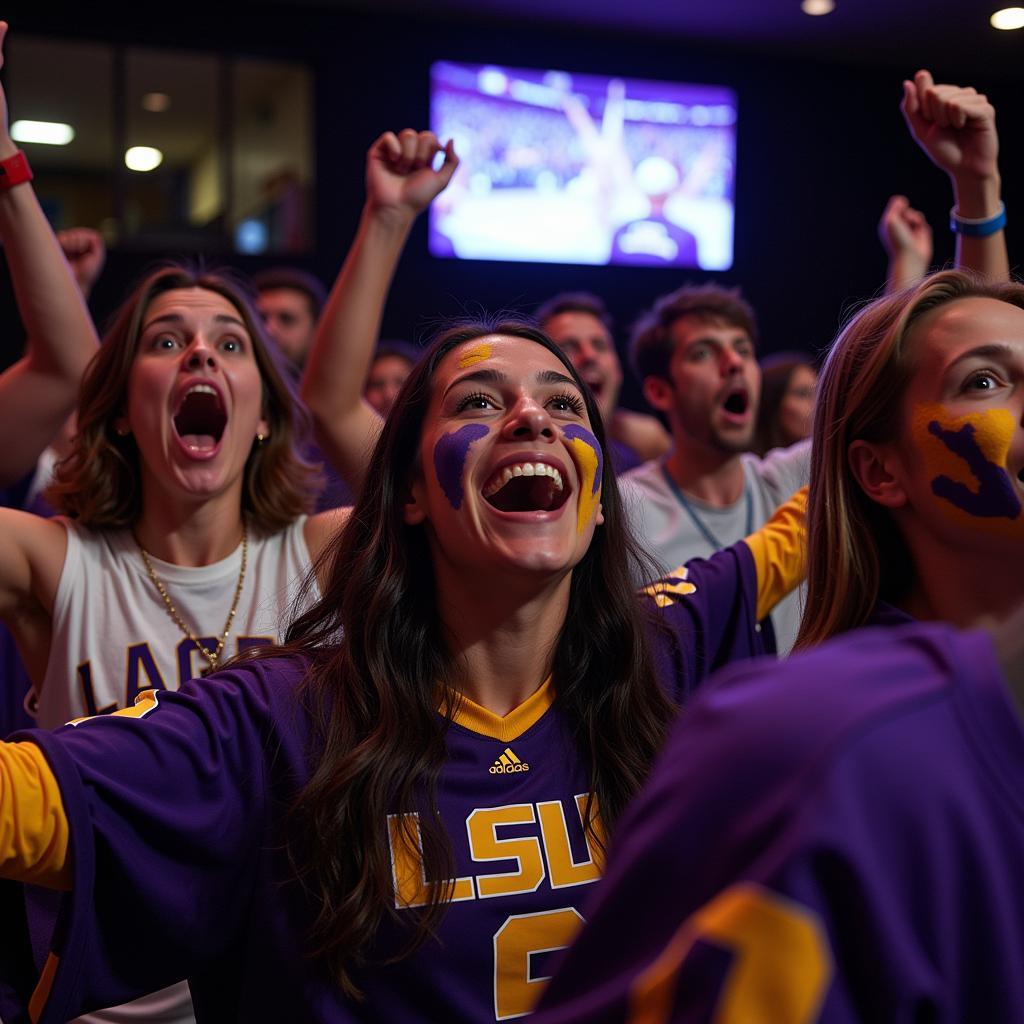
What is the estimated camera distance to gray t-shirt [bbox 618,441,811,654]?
130 inches

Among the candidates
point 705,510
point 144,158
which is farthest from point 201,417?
point 144,158

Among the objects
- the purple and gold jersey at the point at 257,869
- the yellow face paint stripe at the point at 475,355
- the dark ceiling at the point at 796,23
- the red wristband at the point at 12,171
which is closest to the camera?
the purple and gold jersey at the point at 257,869

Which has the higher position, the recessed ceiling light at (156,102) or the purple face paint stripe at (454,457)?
the recessed ceiling light at (156,102)

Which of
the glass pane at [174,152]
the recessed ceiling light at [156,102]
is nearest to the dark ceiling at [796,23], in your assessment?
the glass pane at [174,152]

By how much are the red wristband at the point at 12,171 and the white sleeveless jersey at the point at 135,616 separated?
2.16 feet

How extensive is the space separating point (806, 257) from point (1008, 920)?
8.51 meters

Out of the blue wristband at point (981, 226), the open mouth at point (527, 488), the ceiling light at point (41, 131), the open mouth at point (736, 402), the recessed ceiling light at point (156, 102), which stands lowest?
the open mouth at point (527, 488)

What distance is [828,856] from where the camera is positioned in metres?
0.58

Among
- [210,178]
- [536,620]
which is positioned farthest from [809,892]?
[210,178]

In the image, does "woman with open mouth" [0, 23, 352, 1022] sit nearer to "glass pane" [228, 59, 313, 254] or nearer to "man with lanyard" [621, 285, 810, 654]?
"man with lanyard" [621, 285, 810, 654]

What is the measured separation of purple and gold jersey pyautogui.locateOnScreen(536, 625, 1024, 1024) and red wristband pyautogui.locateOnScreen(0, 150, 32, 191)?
2.16 m

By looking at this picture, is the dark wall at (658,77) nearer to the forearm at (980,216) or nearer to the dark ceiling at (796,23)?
the dark ceiling at (796,23)

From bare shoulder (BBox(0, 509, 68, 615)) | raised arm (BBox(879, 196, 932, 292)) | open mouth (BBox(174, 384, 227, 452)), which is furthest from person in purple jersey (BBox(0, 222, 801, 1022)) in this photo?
raised arm (BBox(879, 196, 932, 292))

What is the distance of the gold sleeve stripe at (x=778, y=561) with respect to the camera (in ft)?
7.42
